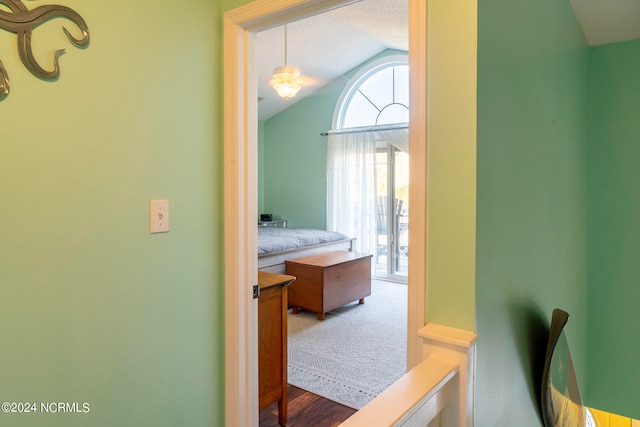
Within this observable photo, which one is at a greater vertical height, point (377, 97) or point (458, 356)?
point (377, 97)

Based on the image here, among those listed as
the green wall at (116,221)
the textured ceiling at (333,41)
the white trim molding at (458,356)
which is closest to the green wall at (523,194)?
the white trim molding at (458,356)

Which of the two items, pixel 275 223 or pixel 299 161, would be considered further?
pixel 275 223

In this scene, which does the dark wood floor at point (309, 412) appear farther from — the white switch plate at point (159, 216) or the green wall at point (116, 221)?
the white switch plate at point (159, 216)

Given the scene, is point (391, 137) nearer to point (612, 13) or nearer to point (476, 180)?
point (612, 13)

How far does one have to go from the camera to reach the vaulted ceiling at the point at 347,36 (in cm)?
221

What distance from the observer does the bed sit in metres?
4.07

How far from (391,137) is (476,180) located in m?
4.66

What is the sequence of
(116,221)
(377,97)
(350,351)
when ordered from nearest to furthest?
(116,221) < (350,351) < (377,97)

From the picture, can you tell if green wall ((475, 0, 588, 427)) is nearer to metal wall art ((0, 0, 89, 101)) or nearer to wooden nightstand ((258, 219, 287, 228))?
metal wall art ((0, 0, 89, 101))

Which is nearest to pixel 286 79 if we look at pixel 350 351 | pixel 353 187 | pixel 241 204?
pixel 353 187

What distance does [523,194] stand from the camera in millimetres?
1418

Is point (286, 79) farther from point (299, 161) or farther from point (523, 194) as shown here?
point (523, 194)

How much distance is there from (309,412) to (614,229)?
229cm

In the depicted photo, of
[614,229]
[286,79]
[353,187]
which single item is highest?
[286,79]
